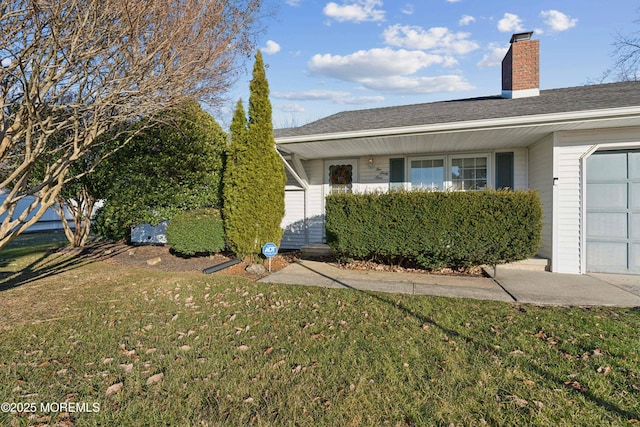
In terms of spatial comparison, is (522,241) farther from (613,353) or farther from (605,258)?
(613,353)

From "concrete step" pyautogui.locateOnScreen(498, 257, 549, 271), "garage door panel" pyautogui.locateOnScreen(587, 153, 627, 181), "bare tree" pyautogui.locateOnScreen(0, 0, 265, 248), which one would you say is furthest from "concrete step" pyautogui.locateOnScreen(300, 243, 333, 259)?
"garage door panel" pyautogui.locateOnScreen(587, 153, 627, 181)

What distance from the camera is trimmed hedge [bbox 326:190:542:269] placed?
5406mm

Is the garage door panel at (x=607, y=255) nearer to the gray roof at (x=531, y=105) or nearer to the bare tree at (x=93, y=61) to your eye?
the gray roof at (x=531, y=105)

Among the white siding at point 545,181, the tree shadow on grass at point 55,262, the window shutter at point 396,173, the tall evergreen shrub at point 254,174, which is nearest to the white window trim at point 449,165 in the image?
the window shutter at point 396,173

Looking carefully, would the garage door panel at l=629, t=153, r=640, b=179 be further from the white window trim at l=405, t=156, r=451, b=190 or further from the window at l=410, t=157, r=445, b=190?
the window at l=410, t=157, r=445, b=190

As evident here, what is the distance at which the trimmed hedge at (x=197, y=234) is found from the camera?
23.0 feet

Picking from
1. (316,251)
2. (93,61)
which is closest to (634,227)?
(316,251)

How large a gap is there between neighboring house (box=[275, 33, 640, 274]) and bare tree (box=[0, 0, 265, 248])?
239cm

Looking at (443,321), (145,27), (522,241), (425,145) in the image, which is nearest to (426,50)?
(425,145)

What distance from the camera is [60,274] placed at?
5.88m

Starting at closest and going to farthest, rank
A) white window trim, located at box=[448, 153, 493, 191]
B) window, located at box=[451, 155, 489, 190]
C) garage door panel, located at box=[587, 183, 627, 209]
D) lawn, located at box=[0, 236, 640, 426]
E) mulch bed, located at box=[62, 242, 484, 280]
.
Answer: lawn, located at box=[0, 236, 640, 426], garage door panel, located at box=[587, 183, 627, 209], mulch bed, located at box=[62, 242, 484, 280], white window trim, located at box=[448, 153, 493, 191], window, located at box=[451, 155, 489, 190]

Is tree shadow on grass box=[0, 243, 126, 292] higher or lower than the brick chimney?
lower

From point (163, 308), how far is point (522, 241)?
19.5ft

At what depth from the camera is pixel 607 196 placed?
18.9 ft
